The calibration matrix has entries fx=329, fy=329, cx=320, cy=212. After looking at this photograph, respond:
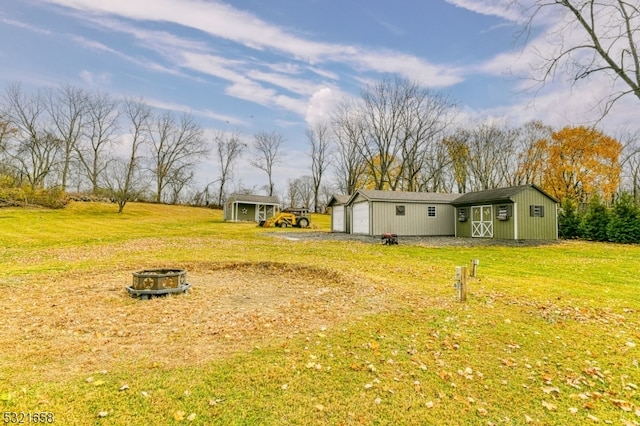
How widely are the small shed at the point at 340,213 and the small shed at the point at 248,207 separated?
1130 centimetres

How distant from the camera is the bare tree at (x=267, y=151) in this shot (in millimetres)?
49281

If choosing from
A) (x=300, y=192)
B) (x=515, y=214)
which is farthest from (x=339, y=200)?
(x=300, y=192)

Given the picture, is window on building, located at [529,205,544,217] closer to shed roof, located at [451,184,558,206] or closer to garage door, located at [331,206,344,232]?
shed roof, located at [451,184,558,206]

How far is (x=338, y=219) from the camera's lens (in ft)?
93.0

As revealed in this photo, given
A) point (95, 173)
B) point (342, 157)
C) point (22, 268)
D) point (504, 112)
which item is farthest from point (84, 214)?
point (504, 112)

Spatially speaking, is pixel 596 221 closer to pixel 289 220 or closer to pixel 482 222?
pixel 482 222

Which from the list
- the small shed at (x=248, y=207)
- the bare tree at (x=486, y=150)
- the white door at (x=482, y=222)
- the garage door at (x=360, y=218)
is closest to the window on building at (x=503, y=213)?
the white door at (x=482, y=222)

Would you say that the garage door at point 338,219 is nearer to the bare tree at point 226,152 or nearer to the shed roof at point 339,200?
the shed roof at point 339,200

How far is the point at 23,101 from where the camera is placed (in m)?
35.3

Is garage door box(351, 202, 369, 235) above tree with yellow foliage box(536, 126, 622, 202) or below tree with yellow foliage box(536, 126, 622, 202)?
below

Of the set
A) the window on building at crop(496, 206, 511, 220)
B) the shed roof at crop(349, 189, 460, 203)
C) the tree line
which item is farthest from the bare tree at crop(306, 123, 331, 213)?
the window on building at crop(496, 206, 511, 220)

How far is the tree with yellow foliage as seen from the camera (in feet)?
100

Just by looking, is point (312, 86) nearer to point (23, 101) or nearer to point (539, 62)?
point (539, 62)

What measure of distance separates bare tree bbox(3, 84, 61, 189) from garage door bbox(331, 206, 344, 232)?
101 ft
